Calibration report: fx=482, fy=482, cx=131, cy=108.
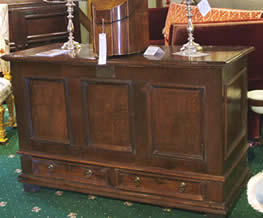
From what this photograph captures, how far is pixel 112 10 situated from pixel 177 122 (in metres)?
0.69

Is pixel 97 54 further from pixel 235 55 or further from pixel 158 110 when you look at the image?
pixel 235 55

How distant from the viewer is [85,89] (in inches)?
108

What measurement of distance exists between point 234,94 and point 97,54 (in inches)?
31.3

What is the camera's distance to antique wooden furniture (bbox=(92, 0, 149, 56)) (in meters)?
2.58

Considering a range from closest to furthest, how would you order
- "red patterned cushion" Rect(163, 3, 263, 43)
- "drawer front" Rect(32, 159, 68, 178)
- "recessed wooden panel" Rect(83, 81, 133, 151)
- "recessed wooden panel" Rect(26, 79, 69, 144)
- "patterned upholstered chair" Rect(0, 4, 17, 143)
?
"recessed wooden panel" Rect(83, 81, 133, 151) < "recessed wooden panel" Rect(26, 79, 69, 144) < "drawer front" Rect(32, 159, 68, 178) < "patterned upholstered chair" Rect(0, 4, 17, 143) < "red patterned cushion" Rect(163, 3, 263, 43)

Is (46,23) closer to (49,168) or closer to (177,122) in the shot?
(49,168)

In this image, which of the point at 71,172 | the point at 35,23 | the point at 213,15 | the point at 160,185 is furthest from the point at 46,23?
the point at 160,185

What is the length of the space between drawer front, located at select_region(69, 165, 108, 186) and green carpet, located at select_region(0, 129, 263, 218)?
12cm

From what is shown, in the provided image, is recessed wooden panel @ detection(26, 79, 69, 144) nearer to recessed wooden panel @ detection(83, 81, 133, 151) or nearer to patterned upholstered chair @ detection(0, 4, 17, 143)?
recessed wooden panel @ detection(83, 81, 133, 151)

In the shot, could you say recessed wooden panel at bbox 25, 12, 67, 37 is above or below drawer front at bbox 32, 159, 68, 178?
above

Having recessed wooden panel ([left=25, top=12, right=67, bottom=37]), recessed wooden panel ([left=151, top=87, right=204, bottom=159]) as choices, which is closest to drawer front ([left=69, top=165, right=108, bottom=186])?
recessed wooden panel ([left=151, top=87, right=204, bottom=159])

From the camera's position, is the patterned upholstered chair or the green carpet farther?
the patterned upholstered chair

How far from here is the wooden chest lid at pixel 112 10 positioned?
2.57m

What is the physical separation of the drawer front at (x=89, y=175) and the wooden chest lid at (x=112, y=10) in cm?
87
